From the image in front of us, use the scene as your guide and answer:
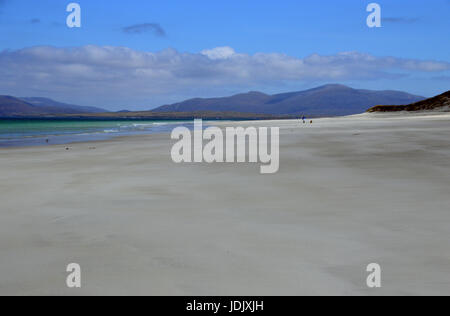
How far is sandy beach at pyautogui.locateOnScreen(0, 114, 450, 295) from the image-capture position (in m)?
3.46

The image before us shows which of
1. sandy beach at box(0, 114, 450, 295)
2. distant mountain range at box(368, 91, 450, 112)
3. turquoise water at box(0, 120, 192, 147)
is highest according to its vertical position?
distant mountain range at box(368, 91, 450, 112)

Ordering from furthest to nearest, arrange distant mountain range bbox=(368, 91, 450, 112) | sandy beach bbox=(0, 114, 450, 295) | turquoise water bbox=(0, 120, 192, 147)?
distant mountain range bbox=(368, 91, 450, 112)
turquoise water bbox=(0, 120, 192, 147)
sandy beach bbox=(0, 114, 450, 295)

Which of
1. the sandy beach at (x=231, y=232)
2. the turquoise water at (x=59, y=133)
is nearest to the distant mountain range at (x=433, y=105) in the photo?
the turquoise water at (x=59, y=133)

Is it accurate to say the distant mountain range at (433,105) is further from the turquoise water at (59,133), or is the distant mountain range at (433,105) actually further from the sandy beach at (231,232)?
the sandy beach at (231,232)

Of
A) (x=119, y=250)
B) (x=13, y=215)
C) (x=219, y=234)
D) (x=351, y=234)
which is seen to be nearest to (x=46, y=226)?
(x=13, y=215)

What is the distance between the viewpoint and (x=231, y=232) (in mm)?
4863

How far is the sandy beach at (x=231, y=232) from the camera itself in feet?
11.3

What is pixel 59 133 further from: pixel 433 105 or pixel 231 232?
pixel 433 105

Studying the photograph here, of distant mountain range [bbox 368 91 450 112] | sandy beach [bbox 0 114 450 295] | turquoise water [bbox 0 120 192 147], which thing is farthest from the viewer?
distant mountain range [bbox 368 91 450 112]

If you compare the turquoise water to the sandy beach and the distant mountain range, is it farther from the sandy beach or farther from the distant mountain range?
the distant mountain range

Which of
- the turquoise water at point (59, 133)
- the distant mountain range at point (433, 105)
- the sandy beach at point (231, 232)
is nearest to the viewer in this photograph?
the sandy beach at point (231, 232)

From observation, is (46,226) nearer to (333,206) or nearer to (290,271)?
(290,271)

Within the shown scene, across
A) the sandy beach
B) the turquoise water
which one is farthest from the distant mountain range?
the sandy beach

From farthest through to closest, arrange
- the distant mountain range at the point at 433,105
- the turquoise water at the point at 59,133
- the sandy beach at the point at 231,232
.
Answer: the distant mountain range at the point at 433,105, the turquoise water at the point at 59,133, the sandy beach at the point at 231,232
